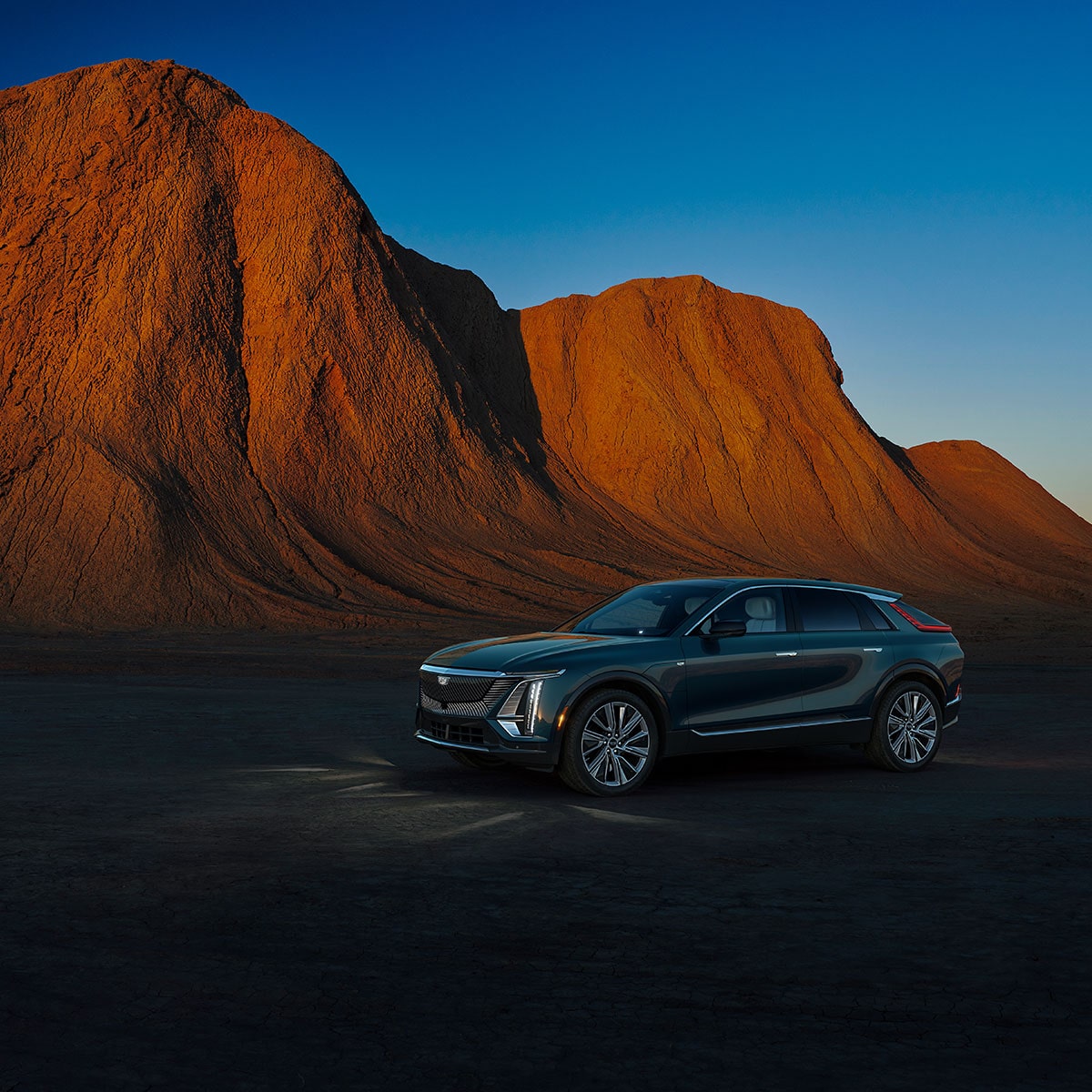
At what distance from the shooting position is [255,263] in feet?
162

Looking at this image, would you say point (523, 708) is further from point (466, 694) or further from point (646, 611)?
point (646, 611)

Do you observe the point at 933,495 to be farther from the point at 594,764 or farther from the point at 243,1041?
the point at 243,1041

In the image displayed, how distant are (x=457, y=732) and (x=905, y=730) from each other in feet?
12.9

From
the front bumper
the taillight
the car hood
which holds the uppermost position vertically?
the taillight

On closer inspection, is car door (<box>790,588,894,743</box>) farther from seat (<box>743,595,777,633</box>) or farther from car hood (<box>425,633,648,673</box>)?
car hood (<box>425,633,648,673</box>)

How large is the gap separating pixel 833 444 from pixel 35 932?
6342cm

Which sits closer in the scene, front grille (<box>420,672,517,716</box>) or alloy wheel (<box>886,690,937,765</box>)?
front grille (<box>420,672,517,716</box>)

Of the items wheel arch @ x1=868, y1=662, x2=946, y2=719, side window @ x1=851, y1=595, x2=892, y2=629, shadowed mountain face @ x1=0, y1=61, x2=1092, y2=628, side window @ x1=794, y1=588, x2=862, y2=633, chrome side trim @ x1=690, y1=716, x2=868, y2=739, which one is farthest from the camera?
shadowed mountain face @ x1=0, y1=61, x2=1092, y2=628

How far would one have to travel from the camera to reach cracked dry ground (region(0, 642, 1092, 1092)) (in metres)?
3.88

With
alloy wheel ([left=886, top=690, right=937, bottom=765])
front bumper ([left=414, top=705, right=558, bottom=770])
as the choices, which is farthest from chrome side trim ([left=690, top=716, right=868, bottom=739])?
front bumper ([left=414, top=705, right=558, bottom=770])

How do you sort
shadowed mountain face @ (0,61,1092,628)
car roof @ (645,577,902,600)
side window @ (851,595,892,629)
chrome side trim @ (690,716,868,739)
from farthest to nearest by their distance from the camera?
shadowed mountain face @ (0,61,1092,628) < side window @ (851,595,892,629) < car roof @ (645,577,902,600) < chrome side trim @ (690,716,868,739)

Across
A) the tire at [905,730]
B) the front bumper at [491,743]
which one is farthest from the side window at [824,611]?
the front bumper at [491,743]

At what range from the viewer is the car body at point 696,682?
8.91m

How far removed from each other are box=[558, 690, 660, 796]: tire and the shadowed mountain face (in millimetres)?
28280
